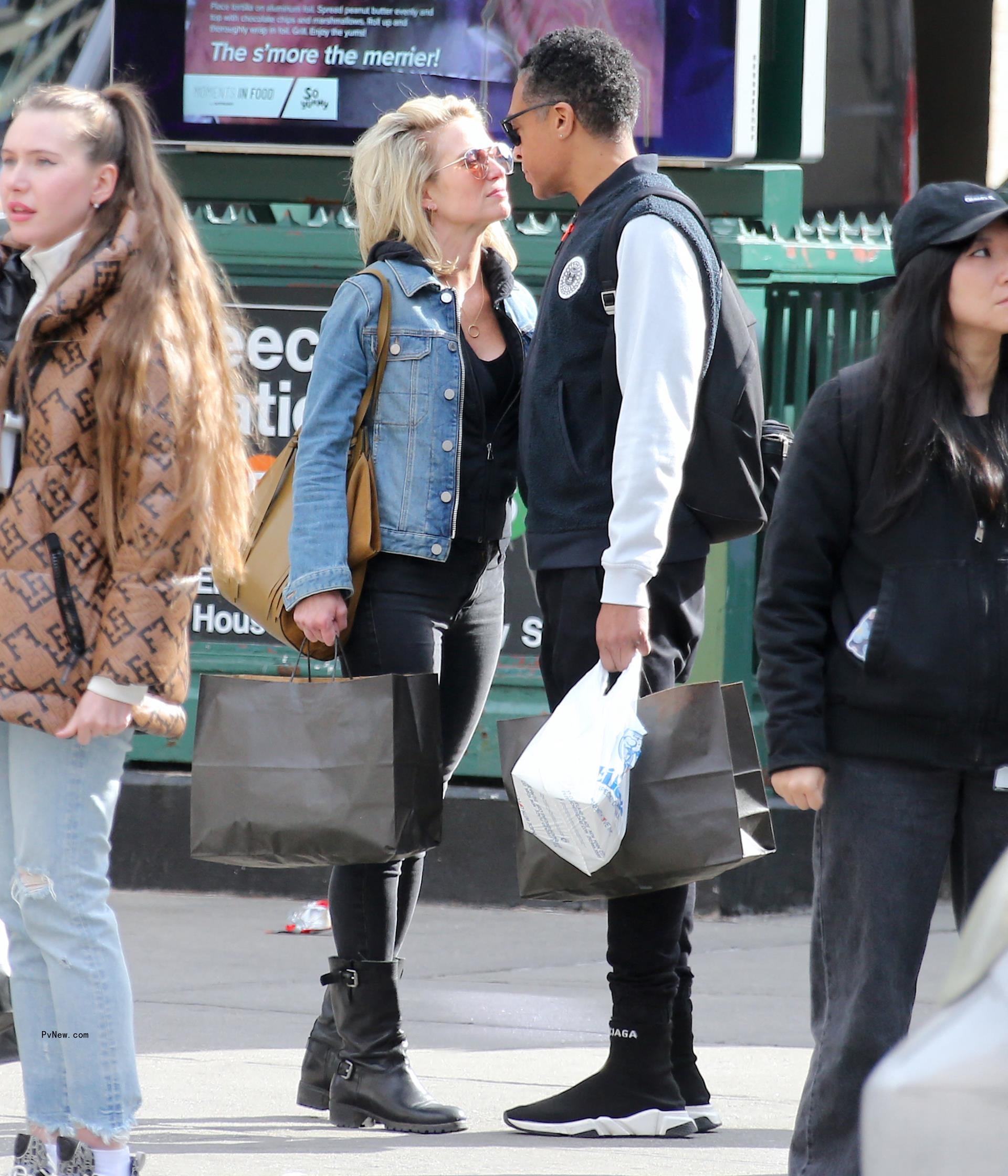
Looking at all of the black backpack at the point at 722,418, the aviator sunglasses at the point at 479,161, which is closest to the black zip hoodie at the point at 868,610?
the black backpack at the point at 722,418

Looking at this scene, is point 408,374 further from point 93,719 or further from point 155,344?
point 93,719

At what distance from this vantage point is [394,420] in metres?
4.61

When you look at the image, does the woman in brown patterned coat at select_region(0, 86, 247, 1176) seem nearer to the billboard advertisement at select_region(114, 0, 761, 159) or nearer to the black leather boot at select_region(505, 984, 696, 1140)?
the black leather boot at select_region(505, 984, 696, 1140)

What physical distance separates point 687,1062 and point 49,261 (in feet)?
7.38

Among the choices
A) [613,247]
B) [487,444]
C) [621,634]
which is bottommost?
[621,634]

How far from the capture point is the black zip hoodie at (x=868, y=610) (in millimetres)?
3553

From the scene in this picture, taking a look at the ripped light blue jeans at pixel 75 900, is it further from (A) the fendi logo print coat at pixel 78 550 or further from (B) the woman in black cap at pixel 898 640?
(B) the woman in black cap at pixel 898 640

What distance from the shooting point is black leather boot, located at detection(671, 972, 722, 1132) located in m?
4.61

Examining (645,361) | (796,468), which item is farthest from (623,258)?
(796,468)

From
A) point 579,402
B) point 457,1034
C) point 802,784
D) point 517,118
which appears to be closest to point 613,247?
point 579,402

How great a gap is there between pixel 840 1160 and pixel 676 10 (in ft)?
17.3

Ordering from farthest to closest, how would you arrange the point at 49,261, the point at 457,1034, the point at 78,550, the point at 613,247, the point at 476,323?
the point at 457,1034 < the point at 476,323 < the point at 613,247 < the point at 49,261 < the point at 78,550

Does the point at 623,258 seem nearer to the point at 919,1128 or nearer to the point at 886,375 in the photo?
the point at 886,375

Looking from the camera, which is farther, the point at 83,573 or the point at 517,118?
the point at 517,118
